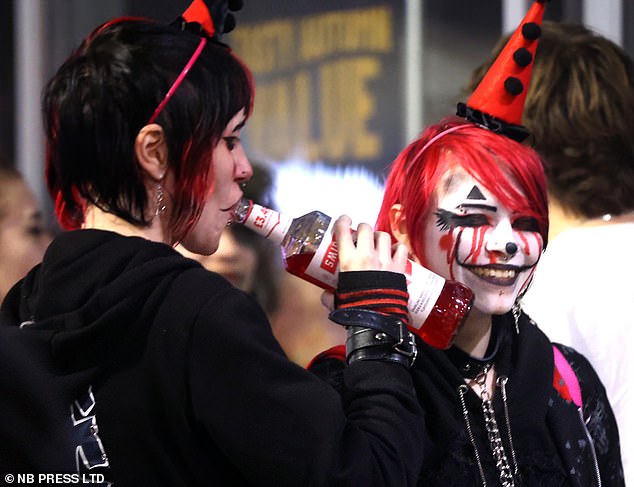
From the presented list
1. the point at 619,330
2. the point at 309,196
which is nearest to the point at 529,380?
the point at 619,330

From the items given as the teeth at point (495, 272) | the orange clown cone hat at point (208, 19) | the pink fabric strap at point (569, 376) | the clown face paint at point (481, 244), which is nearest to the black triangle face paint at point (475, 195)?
the clown face paint at point (481, 244)

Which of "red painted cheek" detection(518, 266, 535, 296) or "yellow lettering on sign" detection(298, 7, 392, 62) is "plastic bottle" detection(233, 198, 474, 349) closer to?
"red painted cheek" detection(518, 266, 535, 296)

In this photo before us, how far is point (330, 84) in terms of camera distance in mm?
4371

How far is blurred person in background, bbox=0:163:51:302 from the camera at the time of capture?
9.82ft

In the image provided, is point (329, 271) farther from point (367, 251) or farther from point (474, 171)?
point (474, 171)

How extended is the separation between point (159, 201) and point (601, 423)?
92 centimetres

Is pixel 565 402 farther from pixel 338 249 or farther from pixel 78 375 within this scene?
pixel 78 375

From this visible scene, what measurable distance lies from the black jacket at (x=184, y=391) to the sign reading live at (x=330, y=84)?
2.88m

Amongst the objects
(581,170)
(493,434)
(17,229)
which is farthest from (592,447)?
(17,229)

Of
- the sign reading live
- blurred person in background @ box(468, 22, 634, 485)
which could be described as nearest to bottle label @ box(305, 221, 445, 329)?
blurred person in background @ box(468, 22, 634, 485)

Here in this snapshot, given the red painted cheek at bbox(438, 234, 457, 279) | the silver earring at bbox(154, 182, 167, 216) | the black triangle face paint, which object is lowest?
the red painted cheek at bbox(438, 234, 457, 279)

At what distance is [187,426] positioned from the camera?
56.8 inches

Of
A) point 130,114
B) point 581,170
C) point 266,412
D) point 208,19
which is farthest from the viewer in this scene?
point 581,170

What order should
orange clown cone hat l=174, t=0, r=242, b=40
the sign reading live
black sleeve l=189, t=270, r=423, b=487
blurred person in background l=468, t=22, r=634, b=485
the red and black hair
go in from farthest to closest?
the sign reading live, blurred person in background l=468, t=22, r=634, b=485, orange clown cone hat l=174, t=0, r=242, b=40, the red and black hair, black sleeve l=189, t=270, r=423, b=487
